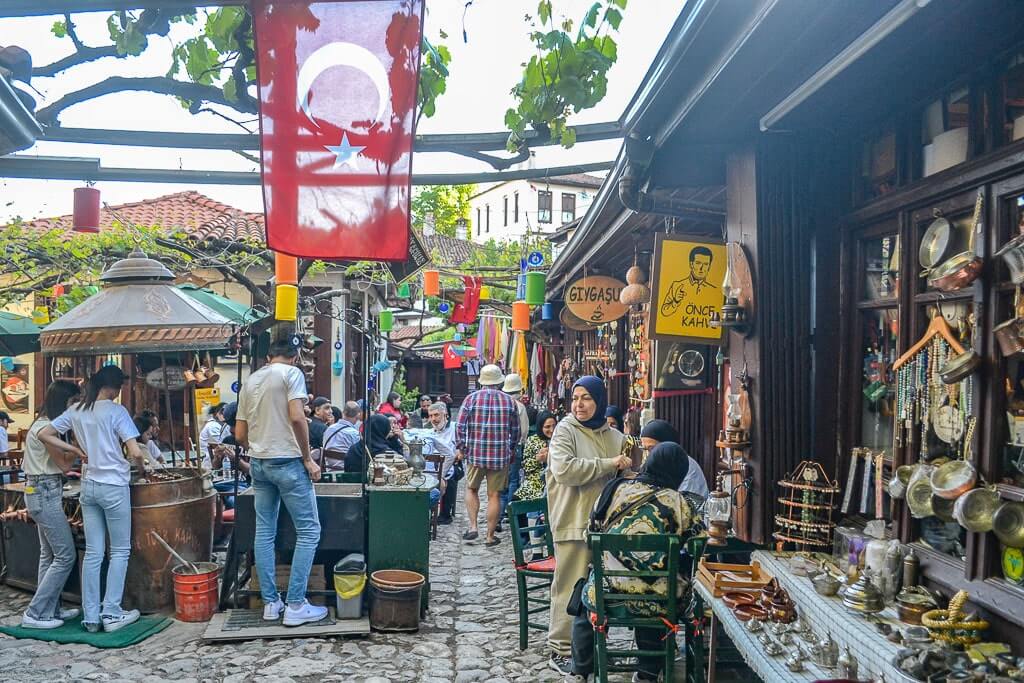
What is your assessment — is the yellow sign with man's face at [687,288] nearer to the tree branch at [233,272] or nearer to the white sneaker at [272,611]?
the white sneaker at [272,611]

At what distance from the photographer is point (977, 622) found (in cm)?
334

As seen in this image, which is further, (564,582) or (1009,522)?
(564,582)

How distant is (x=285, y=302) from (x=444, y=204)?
44.5m

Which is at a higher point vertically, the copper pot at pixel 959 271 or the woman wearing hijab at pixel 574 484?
the copper pot at pixel 959 271

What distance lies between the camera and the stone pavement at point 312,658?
6.09 meters

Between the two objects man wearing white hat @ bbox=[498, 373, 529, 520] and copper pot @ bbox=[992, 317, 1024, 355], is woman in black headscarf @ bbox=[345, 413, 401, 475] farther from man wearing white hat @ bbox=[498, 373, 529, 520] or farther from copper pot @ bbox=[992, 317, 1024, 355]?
copper pot @ bbox=[992, 317, 1024, 355]

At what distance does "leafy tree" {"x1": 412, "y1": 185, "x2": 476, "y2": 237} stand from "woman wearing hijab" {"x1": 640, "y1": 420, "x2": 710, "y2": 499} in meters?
42.1

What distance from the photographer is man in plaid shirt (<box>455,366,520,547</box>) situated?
10406mm

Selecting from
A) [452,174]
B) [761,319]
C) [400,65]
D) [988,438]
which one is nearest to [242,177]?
[452,174]

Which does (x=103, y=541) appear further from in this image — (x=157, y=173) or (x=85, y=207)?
(x=85, y=207)

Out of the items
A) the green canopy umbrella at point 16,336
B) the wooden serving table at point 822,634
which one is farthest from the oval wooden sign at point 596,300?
the green canopy umbrella at point 16,336

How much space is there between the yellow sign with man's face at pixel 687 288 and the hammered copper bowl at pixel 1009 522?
9.48 ft

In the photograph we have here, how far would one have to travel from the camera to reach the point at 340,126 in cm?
395

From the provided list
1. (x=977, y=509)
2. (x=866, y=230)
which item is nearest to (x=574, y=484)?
(x=866, y=230)
